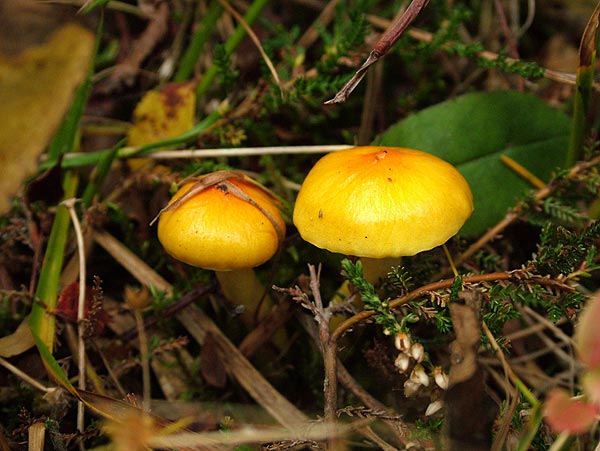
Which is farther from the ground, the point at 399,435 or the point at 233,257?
the point at 233,257

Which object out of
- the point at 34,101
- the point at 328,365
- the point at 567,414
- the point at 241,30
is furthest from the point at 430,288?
the point at 241,30

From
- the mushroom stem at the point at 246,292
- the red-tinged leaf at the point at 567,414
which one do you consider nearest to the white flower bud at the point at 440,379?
the red-tinged leaf at the point at 567,414

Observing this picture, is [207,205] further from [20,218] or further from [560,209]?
[560,209]

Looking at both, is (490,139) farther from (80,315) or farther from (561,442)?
(80,315)

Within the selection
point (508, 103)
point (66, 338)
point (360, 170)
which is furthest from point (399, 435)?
point (508, 103)

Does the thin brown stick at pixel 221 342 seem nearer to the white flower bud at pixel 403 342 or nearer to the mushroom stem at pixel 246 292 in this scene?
the mushroom stem at pixel 246 292
